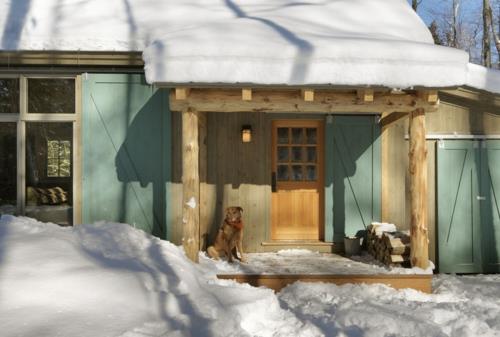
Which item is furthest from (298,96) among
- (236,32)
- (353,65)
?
(236,32)

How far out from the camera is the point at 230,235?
18.9ft

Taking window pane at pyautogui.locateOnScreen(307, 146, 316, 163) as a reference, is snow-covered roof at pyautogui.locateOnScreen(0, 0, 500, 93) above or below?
above

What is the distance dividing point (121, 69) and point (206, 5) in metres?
1.92

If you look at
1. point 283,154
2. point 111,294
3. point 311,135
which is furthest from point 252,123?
point 111,294

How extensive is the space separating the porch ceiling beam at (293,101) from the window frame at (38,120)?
6.83ft

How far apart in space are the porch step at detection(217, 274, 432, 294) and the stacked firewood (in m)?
0.52

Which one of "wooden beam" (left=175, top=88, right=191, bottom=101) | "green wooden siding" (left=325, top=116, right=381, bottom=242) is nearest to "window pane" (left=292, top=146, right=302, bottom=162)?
"green wooden siding" (left=325, top=116, right=381, bottom=242)

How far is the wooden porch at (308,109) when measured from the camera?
4.97 meters

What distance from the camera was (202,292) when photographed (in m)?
4.00

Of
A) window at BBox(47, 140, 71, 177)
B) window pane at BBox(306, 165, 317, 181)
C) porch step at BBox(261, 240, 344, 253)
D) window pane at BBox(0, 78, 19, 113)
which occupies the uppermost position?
window pane at BBox(0, 78, 19, 113)

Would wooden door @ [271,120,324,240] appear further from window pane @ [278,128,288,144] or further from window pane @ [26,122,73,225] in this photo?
window pane @ [26,122,73,225]

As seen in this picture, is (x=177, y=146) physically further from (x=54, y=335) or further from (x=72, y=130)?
(x=54, y=335)

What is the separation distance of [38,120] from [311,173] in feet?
14.1

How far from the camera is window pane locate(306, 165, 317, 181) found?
6.96 meters
